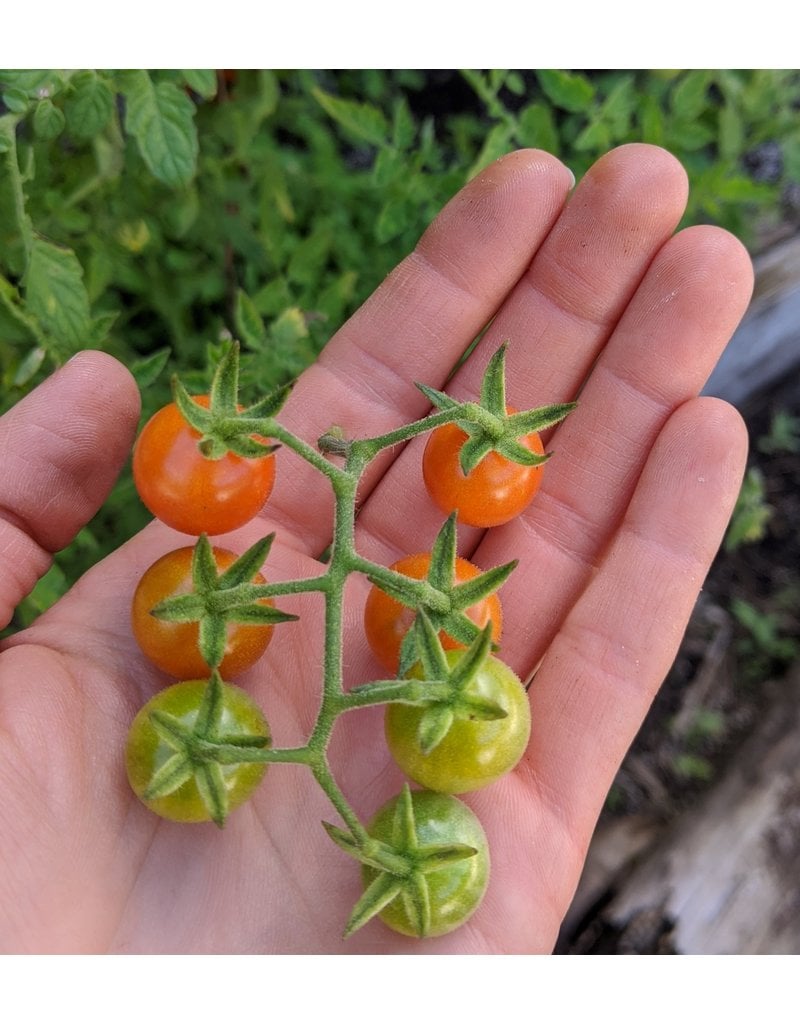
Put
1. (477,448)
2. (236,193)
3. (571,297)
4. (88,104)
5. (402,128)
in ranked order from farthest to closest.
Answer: (236,193) → (402,128) → (571,297) → (88,104) → (477,448)

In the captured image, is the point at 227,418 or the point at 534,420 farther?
the point at 534,420

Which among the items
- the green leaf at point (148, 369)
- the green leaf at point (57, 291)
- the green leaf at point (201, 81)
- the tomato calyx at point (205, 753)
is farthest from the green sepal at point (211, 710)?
the green leaf at point (201, 81)

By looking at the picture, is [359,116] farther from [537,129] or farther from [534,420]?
[534,420]

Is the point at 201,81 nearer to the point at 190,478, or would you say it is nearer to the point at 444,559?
the point at 190,478

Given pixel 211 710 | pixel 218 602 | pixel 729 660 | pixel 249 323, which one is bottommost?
pixel 729 660

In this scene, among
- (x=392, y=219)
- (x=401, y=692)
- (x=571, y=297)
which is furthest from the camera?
(x=392, y=219)

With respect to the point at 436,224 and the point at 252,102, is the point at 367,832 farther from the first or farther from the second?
the point at 252,102

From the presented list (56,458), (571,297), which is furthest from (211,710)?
(571,297)

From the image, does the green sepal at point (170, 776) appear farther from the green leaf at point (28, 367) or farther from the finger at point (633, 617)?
the green leaf at point (28, 367)

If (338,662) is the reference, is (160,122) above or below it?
above
